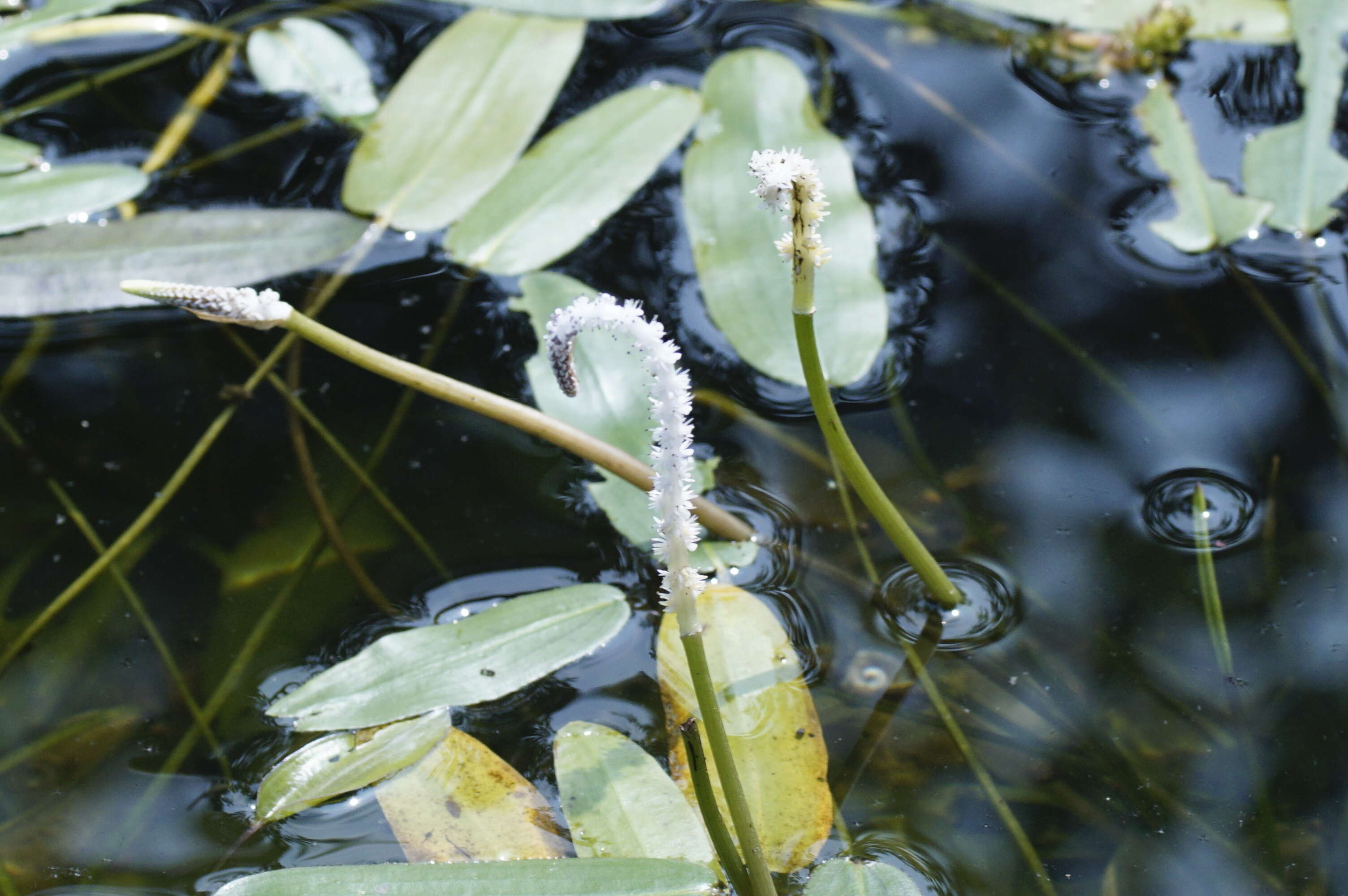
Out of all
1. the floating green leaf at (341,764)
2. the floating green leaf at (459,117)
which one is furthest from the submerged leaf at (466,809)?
the floating green leaf at (459,117)

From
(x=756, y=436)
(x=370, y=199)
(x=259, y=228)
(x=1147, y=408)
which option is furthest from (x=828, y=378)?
(x=259, y=228)

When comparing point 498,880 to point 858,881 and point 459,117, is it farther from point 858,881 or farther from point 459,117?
point 459,117

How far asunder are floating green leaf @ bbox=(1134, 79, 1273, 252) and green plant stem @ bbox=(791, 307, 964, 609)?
721 millimetres

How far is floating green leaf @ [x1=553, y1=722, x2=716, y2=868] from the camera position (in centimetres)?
105

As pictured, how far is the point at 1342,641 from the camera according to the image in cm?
120

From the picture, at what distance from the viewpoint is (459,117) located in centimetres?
177

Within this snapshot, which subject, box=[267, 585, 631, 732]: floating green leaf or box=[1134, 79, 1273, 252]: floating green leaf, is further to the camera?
box=[1134, 79, 1273, 252]: floating green leaf

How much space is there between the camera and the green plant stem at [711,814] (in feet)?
2.84

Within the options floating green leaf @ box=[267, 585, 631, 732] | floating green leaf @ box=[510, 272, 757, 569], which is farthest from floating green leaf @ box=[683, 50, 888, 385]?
floating green leaf @ box=[267, 585, 631, 732]

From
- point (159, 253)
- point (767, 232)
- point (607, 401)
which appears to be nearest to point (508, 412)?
point (607, 401)

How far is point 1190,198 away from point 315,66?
151cm

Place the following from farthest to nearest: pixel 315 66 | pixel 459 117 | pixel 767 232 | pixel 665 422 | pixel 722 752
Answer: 1. pixel 315 66
2. pixel 459 117
3. pixel 767 232
4. pixel 722 752
5. pixel 665 422

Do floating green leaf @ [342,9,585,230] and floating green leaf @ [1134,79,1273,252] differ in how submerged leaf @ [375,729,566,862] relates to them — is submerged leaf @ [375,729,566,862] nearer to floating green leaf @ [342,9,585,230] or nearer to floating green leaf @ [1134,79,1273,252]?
floating green leaf @ [342,9,585,230]

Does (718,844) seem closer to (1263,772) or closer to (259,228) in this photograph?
(1263,772)
